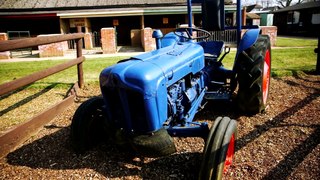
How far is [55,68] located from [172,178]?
311cm

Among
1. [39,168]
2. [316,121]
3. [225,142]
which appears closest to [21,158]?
[39,168]

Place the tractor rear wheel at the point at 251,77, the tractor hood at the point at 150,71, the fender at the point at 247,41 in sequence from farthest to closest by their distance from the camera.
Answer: the fender at the point at 247,41, the tractor rear wheel at the point at 251,77, the tractor hood at the point at 150,71

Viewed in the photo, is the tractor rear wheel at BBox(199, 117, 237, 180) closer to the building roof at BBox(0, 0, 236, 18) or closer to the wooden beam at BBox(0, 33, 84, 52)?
the wooden beam at BBox(0, 33, 84, 52)

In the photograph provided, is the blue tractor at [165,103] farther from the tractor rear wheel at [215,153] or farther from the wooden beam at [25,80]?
the wooden beam at [25,80]

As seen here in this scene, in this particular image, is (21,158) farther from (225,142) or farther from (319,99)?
(319,99)

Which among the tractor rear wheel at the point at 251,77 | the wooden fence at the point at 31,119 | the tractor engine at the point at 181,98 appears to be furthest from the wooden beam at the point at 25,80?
the tractor rear wheel at the point at 251,77

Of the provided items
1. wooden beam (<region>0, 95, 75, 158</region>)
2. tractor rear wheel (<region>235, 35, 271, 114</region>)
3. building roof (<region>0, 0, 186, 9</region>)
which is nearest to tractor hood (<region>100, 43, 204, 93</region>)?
tractor rear wheel (<region>235, 35, 271, 114</region>)

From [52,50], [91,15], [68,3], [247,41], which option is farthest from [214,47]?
[68,3]

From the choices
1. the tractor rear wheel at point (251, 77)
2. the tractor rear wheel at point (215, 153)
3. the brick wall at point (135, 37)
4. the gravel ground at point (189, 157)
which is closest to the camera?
the tractor rear wheel at point (215, 153)

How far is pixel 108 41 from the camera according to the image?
13.5 meters

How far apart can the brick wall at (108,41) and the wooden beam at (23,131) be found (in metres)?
9.26

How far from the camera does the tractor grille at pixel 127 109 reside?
8.05 ft

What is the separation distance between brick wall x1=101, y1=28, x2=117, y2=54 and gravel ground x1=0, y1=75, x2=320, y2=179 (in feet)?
32.0

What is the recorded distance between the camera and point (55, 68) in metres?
4.80
